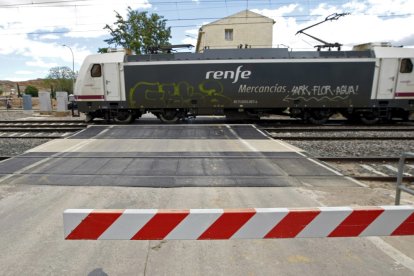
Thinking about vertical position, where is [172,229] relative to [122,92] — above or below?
below

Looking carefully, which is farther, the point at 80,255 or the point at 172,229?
the point at 80,255

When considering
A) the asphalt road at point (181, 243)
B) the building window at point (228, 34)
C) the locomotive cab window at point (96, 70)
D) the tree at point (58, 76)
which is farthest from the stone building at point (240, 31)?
the tree at point (58, 76)

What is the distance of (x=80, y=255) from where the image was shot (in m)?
2.94

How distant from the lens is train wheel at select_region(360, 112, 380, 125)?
13527 millimetres

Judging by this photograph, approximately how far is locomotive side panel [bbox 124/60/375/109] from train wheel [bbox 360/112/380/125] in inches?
34.1

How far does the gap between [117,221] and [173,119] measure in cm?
1235

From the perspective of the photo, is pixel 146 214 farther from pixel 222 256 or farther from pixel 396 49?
pixel 396 49

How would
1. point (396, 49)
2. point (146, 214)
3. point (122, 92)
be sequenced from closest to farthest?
1. point (146, 214)
2. point (396, 49)
3. point (122, 92)

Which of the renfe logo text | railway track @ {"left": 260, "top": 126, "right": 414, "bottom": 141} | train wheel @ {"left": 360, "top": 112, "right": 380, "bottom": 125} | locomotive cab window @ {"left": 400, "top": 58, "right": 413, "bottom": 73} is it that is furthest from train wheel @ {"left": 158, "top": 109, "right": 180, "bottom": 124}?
locomotive cab window @ {"left": 400, "top": 58, "right": 413, "bottom": 73}

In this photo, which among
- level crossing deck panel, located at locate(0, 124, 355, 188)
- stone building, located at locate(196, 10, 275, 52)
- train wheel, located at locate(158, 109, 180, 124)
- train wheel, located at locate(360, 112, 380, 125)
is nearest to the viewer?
level crossing deck panel, located at locate(0, 124, 355, 188)

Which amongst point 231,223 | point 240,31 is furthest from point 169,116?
point 240,31

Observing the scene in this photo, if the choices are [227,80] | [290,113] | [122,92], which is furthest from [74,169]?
[290,113]

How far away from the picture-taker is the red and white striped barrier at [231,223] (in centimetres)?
188

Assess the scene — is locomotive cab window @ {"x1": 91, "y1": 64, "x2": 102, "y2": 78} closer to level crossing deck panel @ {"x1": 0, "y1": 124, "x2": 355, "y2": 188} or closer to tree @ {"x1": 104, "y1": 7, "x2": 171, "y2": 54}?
level crossing deck panel @ {"x1": 0, "y1": 124, "x2": 355, "y2": 188}
